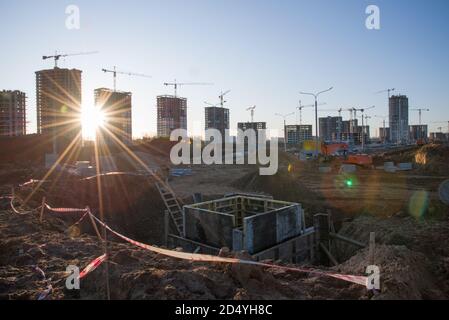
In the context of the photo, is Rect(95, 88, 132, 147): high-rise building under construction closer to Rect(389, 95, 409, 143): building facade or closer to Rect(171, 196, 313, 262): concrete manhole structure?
Rect(171, 196, 313, 262): concrete manhole structure

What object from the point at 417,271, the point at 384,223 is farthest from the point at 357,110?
the point at 417,271

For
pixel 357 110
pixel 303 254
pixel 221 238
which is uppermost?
pixel 357 110

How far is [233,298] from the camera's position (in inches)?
190

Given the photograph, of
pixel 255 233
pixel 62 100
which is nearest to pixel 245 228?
pixel 255 233

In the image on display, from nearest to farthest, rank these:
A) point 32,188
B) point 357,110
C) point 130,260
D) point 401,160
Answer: point 130,260 → point 32,188 → point 401,160 → point 357,110

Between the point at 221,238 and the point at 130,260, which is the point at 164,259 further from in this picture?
the point at 221,238

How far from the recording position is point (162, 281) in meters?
5.14

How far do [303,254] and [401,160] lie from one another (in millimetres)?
29136

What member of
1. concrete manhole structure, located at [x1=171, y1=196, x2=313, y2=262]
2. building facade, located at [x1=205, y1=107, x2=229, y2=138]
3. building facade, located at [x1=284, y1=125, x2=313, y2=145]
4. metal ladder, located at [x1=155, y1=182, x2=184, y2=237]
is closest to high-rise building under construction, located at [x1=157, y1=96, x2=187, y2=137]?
building facade, located at [x1=205, y1=107, x2=229, y2=138]

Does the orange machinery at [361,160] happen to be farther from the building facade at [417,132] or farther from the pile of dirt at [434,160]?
the building facade at [417,132]

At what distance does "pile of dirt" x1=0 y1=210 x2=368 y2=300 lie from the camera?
4.98 m

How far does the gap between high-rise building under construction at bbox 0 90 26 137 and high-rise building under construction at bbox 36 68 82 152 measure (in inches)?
237

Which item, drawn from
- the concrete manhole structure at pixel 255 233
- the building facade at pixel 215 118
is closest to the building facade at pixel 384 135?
the building facade at pixel 215 118
